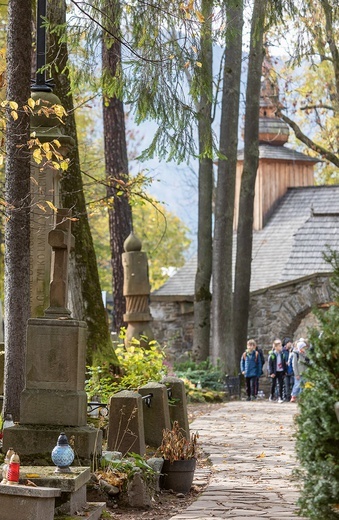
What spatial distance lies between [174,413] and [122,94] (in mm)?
3769

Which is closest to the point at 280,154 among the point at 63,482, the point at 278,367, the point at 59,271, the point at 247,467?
the point at 278,367

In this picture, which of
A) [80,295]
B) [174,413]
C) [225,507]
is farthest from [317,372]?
[80,295]

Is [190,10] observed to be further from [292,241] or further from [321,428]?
[292,241]

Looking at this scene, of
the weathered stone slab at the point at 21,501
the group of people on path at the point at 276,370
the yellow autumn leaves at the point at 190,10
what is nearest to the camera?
the weathered stone slab at the point at 21,501

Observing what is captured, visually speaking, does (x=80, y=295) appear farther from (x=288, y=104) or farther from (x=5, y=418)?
(x=288, y=104)

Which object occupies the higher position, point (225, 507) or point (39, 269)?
point (39, 269)

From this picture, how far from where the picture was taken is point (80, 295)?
15.5 m

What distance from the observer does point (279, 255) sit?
125 feet

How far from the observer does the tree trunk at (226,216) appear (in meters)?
25.6

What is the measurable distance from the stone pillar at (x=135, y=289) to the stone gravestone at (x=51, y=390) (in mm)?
12890

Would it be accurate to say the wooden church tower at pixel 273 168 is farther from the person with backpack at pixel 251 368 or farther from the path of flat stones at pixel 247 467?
the path of flat stones at pixel 247 467

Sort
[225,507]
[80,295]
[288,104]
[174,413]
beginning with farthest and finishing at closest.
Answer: [288,104] < [80,295] < [174,413] < [225,507]

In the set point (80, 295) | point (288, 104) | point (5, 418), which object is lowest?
point (5, 418)

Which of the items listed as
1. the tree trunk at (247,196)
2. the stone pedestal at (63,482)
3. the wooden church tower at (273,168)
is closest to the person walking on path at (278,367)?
the tree trunk at (247,196)
